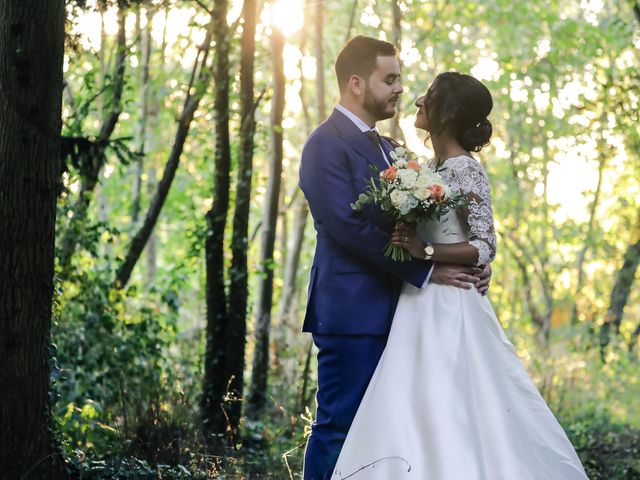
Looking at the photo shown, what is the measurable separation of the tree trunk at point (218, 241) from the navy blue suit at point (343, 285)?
352 centimetres

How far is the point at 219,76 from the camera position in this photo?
27.1 ft

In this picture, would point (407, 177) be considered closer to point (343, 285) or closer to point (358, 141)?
point (358, 141)

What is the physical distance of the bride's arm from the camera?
457cm

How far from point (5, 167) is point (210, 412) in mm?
3925

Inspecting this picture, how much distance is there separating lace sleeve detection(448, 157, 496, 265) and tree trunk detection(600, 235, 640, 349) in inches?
415

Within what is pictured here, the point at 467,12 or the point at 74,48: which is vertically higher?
the point at 467,12

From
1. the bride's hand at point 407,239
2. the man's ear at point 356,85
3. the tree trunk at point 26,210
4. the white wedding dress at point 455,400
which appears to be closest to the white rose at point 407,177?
the bride's hand at point 407,239

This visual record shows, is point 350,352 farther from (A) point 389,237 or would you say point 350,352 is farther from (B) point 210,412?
(B) point 210,412

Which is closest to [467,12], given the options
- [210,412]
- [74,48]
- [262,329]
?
[262,329]

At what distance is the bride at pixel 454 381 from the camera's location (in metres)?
4.27

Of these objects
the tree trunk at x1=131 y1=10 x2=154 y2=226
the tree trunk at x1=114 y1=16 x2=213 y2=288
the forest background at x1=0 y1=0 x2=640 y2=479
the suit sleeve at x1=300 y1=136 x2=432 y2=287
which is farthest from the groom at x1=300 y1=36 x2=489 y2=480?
the tree trunk at x1=131 y1=10 x2=154 y2=226

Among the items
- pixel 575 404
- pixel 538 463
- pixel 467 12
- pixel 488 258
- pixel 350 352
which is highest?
pixel 467 12

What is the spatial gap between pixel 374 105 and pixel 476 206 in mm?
701

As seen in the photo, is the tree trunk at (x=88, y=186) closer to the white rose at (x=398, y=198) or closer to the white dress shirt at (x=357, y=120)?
the white dress shirt at (x=357, y=120)
